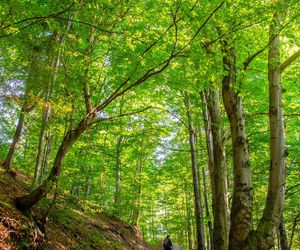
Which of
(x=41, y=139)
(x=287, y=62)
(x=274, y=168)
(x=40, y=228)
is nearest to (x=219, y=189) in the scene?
(x=274, y=168)

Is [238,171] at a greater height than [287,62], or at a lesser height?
lesser

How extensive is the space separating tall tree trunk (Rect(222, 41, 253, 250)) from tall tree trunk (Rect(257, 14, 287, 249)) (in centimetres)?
41

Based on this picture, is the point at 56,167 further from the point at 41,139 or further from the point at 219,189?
the point at 219,189

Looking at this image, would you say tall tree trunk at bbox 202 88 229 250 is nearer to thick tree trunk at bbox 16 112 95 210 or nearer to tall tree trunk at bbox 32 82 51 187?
thick tree trunk at bbox 16 112 95 210

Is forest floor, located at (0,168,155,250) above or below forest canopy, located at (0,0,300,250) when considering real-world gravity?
below

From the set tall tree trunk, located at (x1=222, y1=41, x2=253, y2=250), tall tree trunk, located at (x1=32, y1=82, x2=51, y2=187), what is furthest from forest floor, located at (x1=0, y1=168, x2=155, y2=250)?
tall tree trunk, located at (x1=222, y1=41, x2=253, y2=250)

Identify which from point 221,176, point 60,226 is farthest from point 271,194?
point 60,226

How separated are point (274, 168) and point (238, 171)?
2.64 ft

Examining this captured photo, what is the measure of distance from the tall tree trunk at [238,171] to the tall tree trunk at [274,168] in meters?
0.41

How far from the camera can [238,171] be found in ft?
17.6

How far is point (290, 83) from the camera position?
34.2 ft

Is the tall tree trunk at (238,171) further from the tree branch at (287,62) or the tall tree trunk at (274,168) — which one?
the tree branch at (287,62)

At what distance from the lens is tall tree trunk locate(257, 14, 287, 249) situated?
4398 millimetres

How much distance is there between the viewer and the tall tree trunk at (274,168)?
440cm
